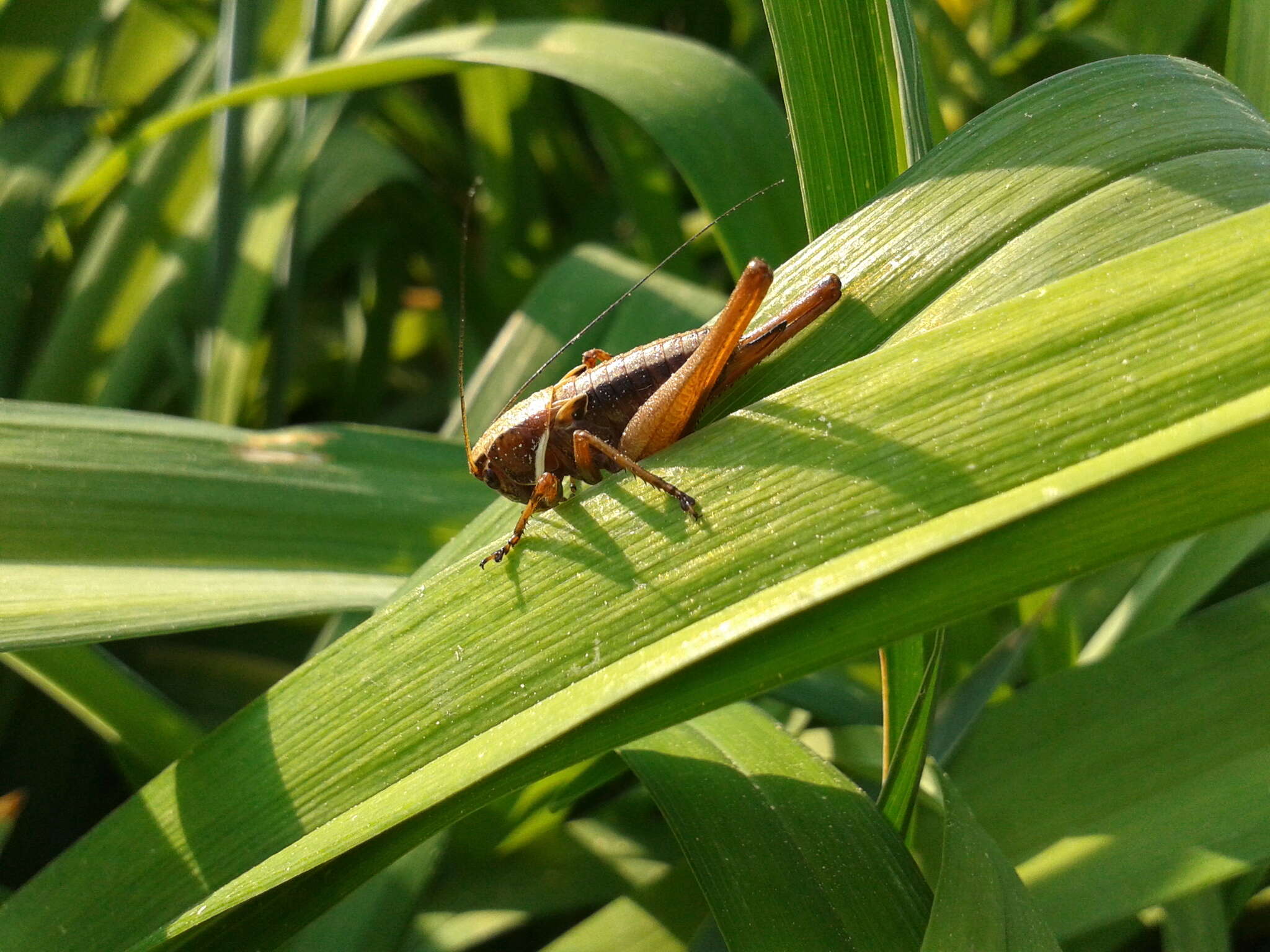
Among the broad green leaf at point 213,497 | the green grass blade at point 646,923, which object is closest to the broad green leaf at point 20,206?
the broad green leaf at point 213,497

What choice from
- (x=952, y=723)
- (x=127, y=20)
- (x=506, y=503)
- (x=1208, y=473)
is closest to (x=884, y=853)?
(x=952, y=723)

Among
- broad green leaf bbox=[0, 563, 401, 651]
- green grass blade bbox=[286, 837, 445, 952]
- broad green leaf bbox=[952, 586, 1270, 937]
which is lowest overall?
green grass blade bbox=[286, 837, 445, 952]

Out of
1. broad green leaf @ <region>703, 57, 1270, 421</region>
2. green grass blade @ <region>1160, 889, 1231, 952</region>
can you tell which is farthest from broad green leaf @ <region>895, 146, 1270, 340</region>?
green grass blade @ <region>1160, 889, 1231, 952</region>

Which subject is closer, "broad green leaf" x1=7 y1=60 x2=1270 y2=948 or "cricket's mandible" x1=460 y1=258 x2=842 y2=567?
"broad green leaf" x1=7 y1=60 x2=1270 y2=948

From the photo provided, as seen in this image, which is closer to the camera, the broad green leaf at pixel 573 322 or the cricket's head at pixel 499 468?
the cricket's head at pixel 499 468

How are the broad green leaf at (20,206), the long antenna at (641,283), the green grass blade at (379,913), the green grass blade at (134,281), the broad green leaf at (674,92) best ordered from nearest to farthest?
1. the green grass blade at (379,913)
2. the long antenna at (641,283)
3. the broad green leaf at (674,92)
4. the broad green leaf at (20,206)
5. the green grass blade at (134,281)

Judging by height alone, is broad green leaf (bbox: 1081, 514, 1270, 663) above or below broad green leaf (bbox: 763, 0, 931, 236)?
below

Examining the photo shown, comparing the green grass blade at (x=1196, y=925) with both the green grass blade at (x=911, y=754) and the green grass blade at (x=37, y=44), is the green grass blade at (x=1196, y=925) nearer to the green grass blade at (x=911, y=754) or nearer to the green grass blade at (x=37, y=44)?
the green grass blade at (x=911, y=754)

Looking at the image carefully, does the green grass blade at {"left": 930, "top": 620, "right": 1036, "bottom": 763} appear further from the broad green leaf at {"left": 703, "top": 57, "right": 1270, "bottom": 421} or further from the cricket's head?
the cricket's head
